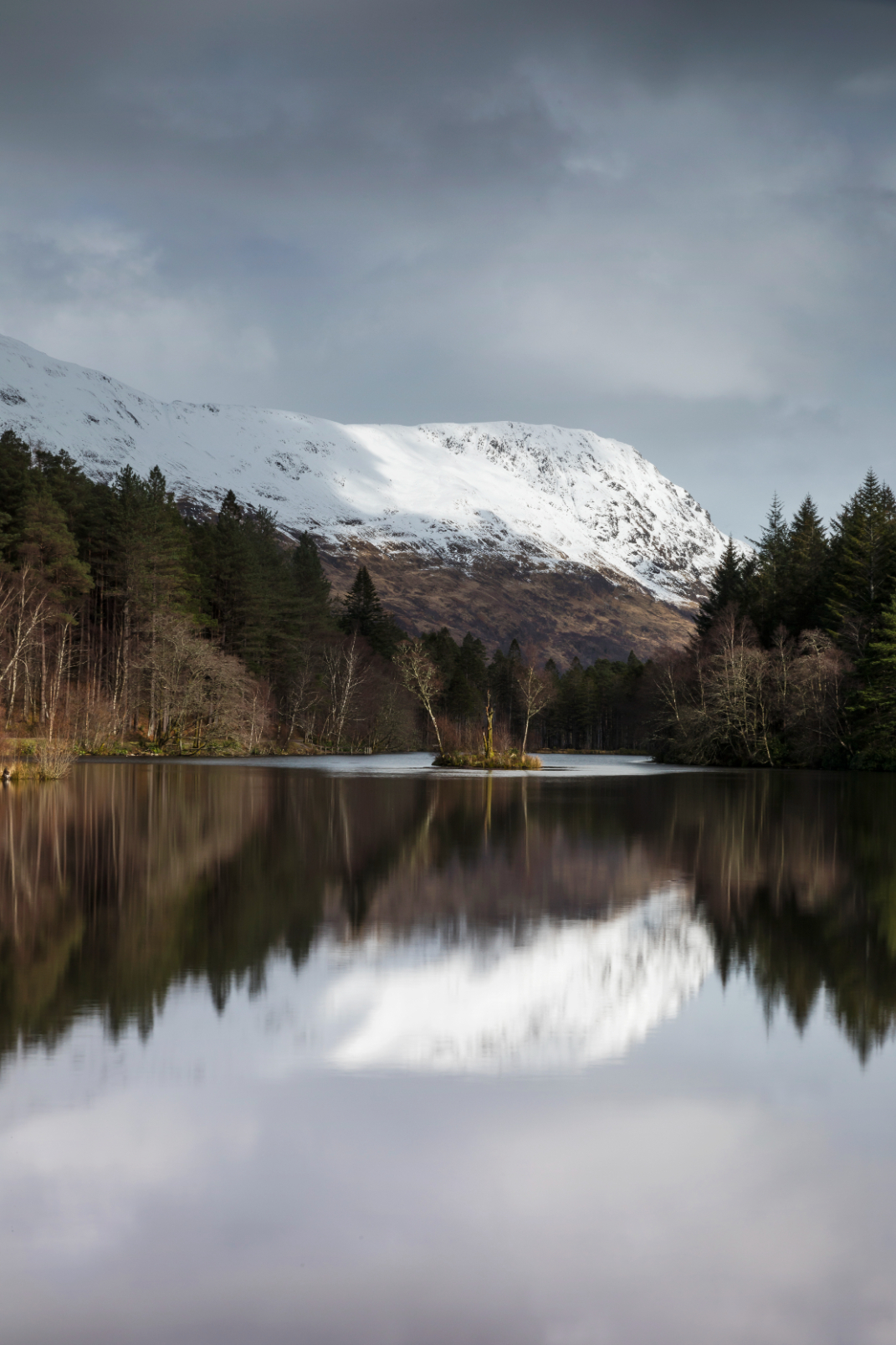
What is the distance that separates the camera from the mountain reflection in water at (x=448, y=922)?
757cm

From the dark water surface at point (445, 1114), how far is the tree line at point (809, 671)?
5102 cm

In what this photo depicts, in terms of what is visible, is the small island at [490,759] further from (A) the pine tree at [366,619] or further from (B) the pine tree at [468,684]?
(B) the pine tree at [468,684]

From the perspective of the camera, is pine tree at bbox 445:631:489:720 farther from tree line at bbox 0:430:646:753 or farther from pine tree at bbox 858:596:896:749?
pine tree at bbox 858:596:896:749

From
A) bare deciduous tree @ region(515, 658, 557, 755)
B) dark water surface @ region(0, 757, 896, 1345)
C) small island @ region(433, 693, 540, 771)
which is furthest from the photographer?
bare deciduous tree @ region(515, 658, 557, 755)

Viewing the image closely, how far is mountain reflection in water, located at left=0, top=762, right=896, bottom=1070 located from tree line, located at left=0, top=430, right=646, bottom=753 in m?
27.9

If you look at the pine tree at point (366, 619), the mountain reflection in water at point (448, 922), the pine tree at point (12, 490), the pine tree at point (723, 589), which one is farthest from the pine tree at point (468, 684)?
the mountain reflection in water at point (448, 922)

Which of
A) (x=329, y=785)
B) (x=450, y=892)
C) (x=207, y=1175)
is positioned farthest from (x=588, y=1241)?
(x=329, y=785)

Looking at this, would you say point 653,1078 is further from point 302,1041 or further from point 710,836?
point 710,836

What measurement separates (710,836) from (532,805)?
8770mm

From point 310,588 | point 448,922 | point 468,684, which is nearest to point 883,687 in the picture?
point 448,922

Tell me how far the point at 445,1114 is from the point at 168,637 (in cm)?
6607

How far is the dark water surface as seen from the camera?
157 inches

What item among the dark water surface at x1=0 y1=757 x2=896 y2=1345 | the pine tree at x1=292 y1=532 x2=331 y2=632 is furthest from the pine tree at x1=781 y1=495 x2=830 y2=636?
the dark water surface at x1=0 y1=757 x2=896 y2=1345

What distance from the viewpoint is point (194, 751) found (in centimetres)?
7250
